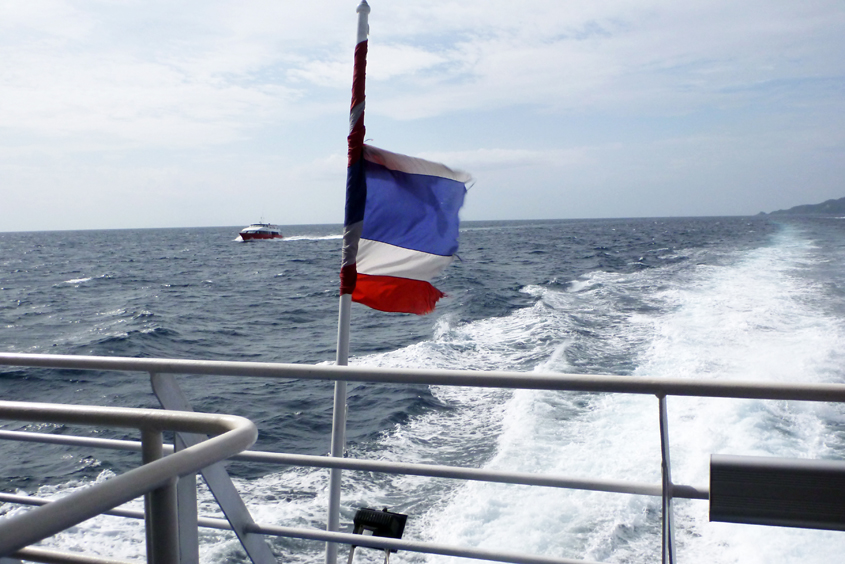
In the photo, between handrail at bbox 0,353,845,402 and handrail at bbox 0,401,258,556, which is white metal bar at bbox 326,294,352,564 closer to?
handrail at bbox 0,353,845,402

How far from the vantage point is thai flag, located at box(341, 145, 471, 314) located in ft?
9.95

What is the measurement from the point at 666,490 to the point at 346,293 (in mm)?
1669

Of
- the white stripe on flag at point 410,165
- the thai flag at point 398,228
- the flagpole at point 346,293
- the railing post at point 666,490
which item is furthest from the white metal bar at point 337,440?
the railing post at point 666,490

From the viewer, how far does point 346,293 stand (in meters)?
2.87

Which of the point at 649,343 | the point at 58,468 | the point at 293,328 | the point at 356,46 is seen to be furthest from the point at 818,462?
the point at 293,328

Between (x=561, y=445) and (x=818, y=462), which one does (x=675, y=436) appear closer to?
(x=561, y=445)

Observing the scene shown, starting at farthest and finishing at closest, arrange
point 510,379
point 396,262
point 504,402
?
point 504,402, point 396,262, point 510,379

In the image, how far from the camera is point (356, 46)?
9.16 ft

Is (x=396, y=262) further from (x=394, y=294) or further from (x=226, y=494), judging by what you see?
(x=226, y=494)

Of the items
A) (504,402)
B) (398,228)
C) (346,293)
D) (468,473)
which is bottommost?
(504,402)

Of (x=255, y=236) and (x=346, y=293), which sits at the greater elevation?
(x=346, y=293)

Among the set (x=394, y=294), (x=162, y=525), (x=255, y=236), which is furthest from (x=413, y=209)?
(x=255, y=236)

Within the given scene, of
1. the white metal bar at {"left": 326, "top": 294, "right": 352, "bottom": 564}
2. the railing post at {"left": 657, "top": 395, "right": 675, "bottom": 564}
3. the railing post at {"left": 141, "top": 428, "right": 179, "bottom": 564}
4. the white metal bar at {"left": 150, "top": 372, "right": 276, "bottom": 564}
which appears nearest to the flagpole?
the white metal bar at {"left": 326, "top": 294, "right": 352, "bottom": 564}

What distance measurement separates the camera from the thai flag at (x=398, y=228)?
3.03 meters
